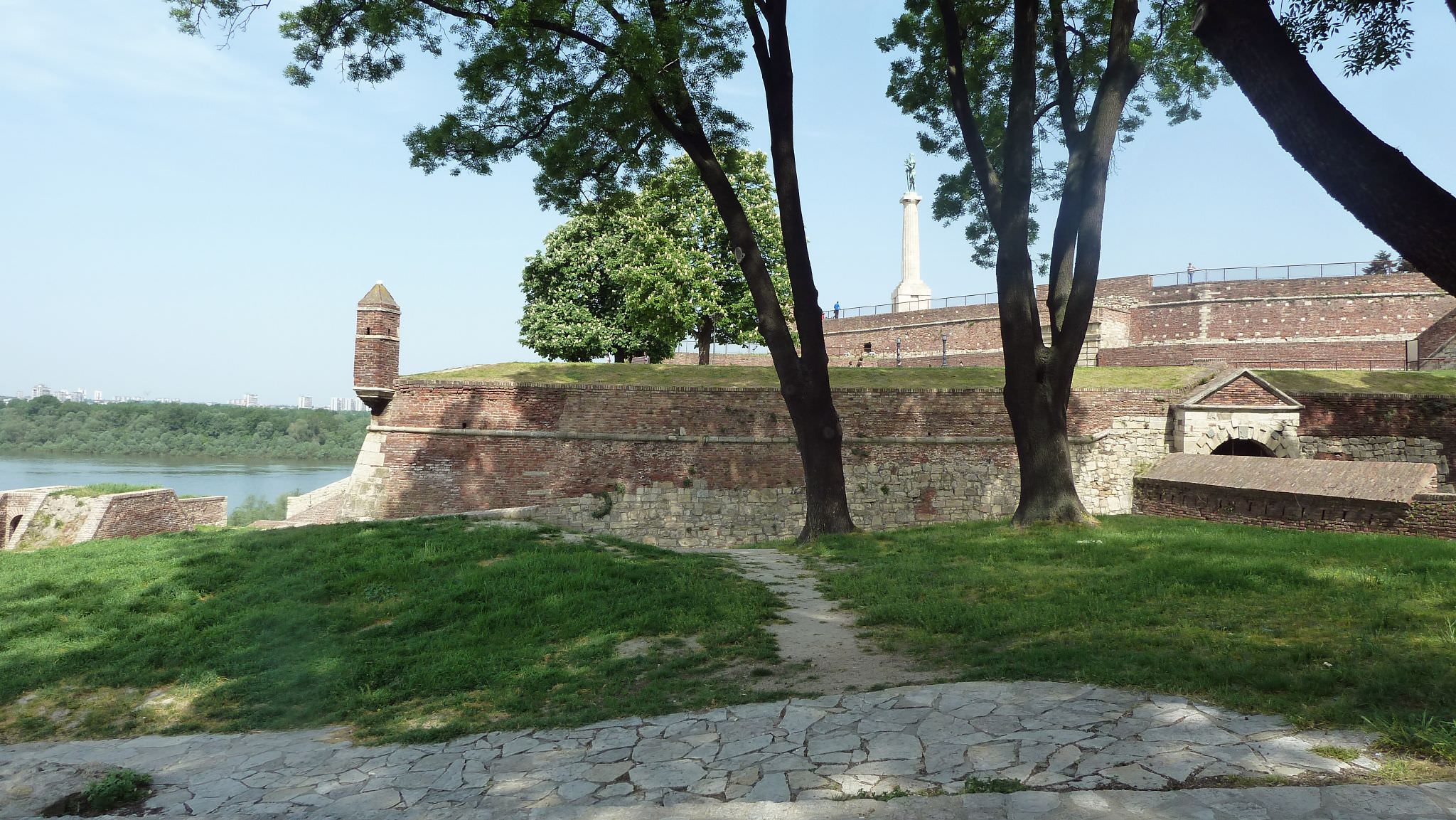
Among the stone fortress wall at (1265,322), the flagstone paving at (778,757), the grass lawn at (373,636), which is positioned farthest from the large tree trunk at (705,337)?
the flagstone paving at (778,757)

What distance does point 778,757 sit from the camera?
12.6 ft

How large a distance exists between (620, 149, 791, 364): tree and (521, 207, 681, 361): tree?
2078 mm

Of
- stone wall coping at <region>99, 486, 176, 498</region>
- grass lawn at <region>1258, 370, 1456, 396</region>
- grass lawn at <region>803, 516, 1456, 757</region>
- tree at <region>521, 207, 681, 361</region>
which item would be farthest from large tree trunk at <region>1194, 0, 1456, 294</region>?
tree at <region>521, 207, 681, 361</region>

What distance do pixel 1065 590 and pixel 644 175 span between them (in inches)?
325

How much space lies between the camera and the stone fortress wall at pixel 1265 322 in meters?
23.6

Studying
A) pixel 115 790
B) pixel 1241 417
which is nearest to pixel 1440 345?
pixel 1241 417

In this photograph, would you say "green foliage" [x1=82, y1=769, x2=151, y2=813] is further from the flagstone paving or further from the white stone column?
the white stone column

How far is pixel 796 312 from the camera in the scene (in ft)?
35.6

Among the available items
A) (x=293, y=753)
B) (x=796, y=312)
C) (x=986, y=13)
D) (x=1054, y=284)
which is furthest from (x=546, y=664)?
(x=986, y=13)

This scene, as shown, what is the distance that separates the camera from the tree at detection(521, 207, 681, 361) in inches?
1053

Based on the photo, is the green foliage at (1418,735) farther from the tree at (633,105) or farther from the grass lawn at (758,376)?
the grass lawn at (758,376)

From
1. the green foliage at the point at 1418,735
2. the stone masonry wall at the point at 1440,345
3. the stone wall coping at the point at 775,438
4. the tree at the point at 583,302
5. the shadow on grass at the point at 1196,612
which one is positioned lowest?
the shadow on grass at the point at 1196,612

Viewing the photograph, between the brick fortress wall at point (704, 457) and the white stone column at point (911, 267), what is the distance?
1821cm

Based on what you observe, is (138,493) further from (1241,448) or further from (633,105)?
(1241,448)
